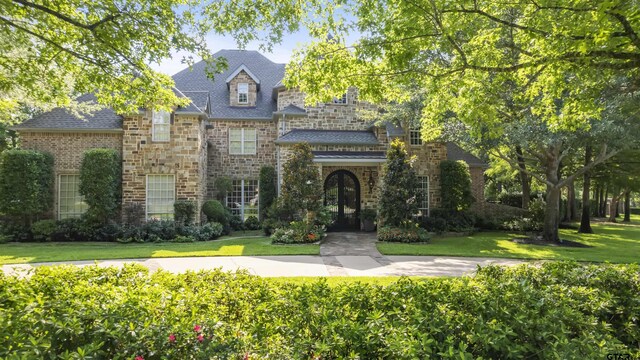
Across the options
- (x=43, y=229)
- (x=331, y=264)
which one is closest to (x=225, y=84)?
(x=43, y=229)

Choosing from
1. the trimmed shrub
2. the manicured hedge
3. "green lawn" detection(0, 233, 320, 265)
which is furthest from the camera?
the trimmed shrub

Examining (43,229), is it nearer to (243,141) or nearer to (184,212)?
(184,212)

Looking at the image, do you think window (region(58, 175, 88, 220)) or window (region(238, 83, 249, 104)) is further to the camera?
window (region(238, 83, 249, 104))

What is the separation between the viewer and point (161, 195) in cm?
1736

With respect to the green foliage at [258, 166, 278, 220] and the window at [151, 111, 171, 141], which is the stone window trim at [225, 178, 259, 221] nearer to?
the green foliage at [258, 166, 278, 220]

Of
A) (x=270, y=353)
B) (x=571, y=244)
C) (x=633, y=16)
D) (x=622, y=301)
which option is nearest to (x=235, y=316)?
(x=270, y=353)

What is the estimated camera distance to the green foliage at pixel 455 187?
18.9 meters

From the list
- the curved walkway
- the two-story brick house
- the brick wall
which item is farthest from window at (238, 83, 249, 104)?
the curved walkway

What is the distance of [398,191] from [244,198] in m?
9.11

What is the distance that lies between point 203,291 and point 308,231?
420 inches

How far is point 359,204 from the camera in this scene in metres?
19.3

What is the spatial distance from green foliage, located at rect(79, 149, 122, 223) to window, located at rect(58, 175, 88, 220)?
1.52m

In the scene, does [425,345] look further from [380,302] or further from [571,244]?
[571,244]

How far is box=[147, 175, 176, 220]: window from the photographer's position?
17.3 m
